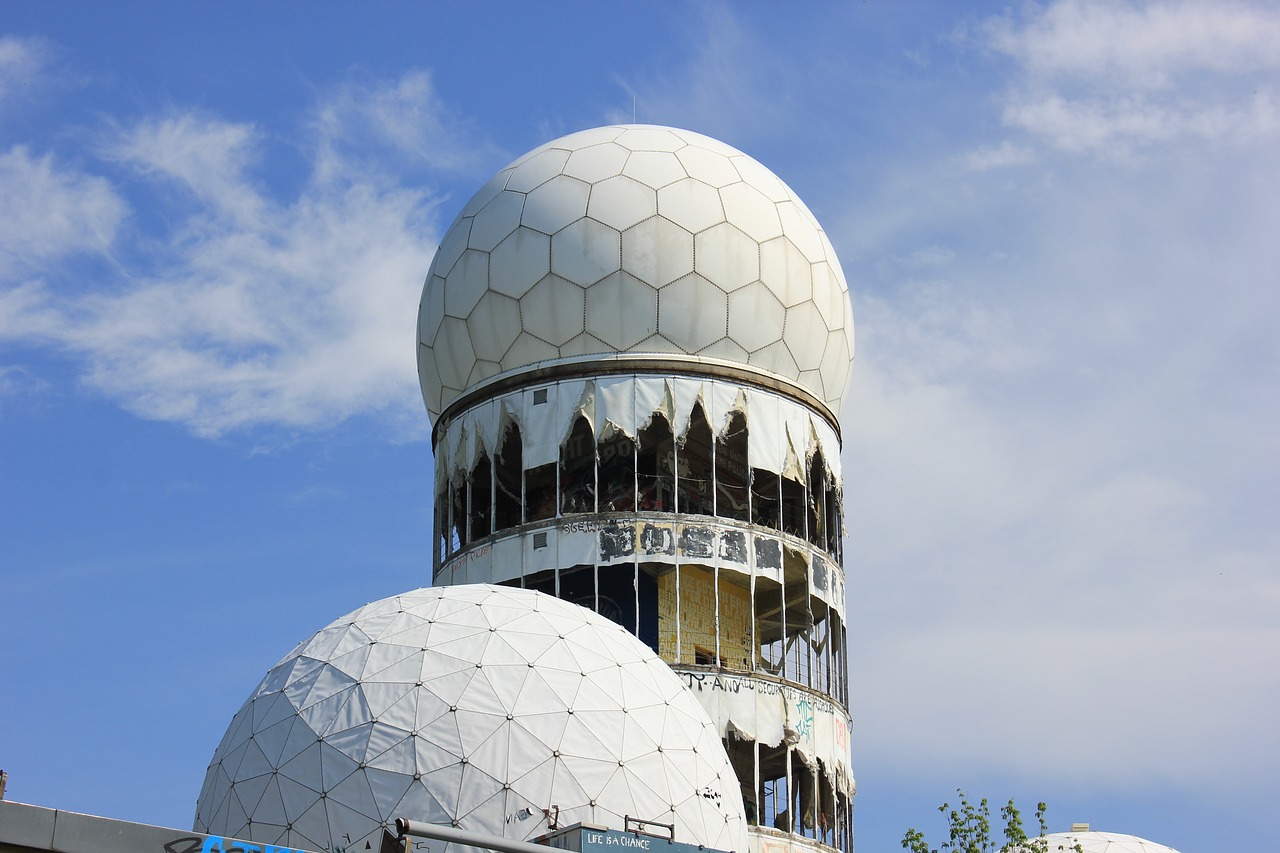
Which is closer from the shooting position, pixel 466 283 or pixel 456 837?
pixel 456 837

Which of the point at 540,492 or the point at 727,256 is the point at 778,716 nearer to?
the point at 540,492

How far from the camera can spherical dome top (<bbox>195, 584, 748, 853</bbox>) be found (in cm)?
2825

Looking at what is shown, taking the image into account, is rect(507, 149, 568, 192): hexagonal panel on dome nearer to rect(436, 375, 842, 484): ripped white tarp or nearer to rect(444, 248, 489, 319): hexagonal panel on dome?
rect(444, 248, 489, 319): hexagonal panel on dome

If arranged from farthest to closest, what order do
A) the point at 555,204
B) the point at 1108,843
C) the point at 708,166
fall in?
the point at 1108,843
the point at 708,166
the point at 555,204

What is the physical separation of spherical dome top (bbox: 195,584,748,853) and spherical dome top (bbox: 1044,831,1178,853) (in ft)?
67.8

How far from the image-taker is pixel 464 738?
28.8 meters

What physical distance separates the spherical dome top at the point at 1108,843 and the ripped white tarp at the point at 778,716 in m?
12.5

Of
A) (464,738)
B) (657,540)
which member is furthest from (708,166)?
(464,738)

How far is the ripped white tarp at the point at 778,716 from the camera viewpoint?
121ft

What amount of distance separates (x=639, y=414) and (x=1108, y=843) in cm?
2017

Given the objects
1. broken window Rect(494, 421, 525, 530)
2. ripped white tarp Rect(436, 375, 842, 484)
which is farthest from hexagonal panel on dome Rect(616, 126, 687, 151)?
broken window Rect(494, 421, 525, 530)

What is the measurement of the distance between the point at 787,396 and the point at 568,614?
1011 centimetres

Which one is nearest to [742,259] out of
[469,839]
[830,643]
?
[830,643]

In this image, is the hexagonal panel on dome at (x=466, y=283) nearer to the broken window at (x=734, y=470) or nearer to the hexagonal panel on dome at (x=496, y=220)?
the hexagonal panel on dome at (x=496, y=220)
